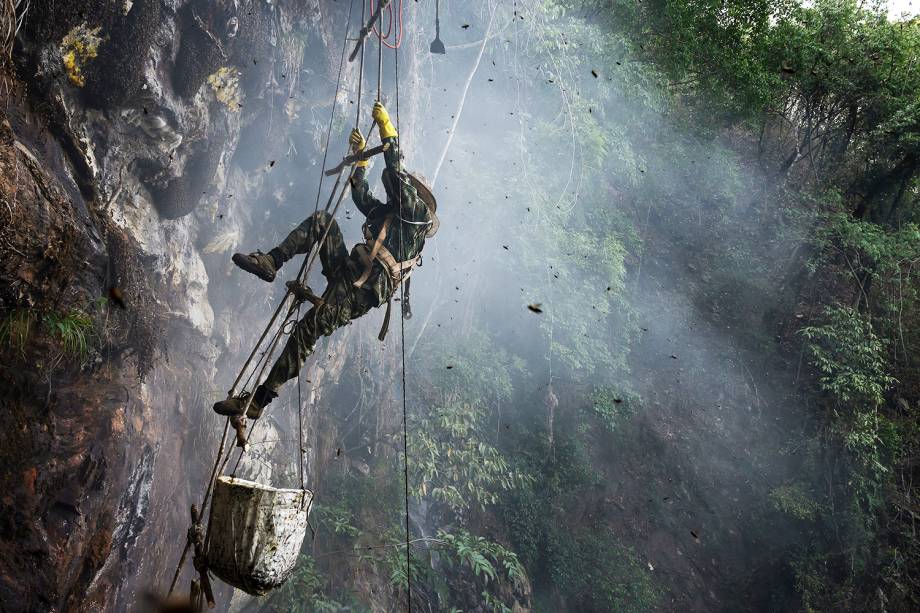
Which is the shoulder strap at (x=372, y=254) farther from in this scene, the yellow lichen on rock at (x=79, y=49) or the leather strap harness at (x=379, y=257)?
the yellow lichen on rock at (x=79, y=49)

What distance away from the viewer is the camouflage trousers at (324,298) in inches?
133

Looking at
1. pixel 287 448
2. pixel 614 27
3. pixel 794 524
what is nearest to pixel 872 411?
pixel 794 524

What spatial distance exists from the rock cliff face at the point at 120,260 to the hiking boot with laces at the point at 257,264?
3.52 ft

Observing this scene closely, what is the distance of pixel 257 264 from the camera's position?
3182mm

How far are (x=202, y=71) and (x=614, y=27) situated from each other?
29.4 feet

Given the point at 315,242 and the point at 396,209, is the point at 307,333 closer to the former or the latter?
the point at 315,242

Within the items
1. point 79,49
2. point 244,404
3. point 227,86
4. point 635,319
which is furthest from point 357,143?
point 635,319

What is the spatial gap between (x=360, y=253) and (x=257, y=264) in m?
0.69

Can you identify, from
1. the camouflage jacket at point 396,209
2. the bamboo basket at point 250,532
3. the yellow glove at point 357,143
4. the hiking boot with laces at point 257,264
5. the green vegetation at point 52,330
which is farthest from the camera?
the camouflage jacket at point 396,209

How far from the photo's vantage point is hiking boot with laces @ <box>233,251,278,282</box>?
3.15m

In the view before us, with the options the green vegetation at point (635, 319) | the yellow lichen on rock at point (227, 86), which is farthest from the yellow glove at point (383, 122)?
the green vegetation at point (635, 319)

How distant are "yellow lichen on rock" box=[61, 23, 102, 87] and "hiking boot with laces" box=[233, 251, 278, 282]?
1842 mm

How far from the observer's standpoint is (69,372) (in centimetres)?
363

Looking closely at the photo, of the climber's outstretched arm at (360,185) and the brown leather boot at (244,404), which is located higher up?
the climber's outstretched arm at (360,185)
